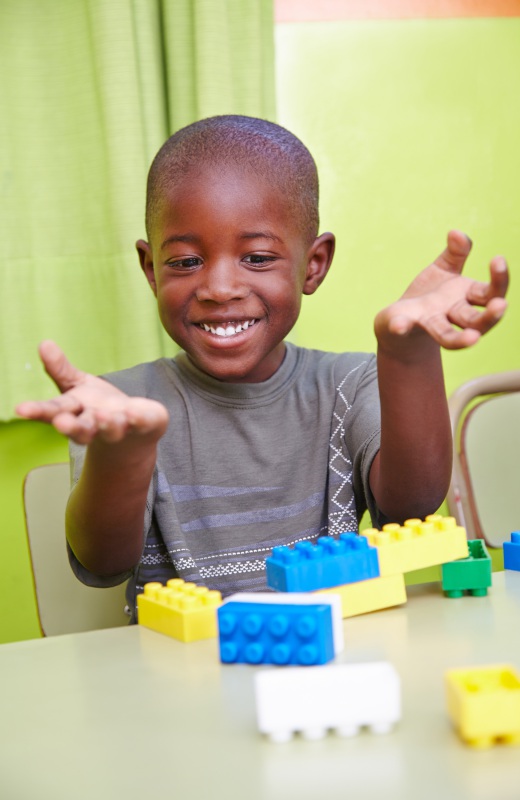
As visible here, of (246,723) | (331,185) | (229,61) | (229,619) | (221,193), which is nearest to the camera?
(246,723)

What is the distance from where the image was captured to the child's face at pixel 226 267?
3.58 ft

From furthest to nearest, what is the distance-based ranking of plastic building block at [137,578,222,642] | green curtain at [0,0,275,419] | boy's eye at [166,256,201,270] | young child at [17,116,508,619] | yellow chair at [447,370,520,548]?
1. green curtain at [0,0,275,419]
2. yellow chair at [447,370,520,548]
3. boy's eye at [166,256,201,270]
4. young child at [17,116,508,619]
5. plastic building block at [137,578,222,642]

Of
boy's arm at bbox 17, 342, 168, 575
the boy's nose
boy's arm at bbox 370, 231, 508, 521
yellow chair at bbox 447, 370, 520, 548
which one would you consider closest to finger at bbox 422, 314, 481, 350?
boy's arm at bbox 370, 231, 508, 521

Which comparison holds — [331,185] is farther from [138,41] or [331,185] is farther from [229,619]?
[229,619]

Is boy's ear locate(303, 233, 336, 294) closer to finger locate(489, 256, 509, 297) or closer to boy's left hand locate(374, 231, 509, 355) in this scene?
boy's left hand locate(374, 231, 509, 355)

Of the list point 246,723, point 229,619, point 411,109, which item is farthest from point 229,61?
point 246,723

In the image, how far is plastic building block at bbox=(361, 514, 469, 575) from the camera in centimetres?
80

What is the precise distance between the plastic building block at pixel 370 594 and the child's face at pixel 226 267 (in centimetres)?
42

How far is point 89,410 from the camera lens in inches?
27.7

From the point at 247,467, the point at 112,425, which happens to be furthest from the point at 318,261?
the point at 112,425

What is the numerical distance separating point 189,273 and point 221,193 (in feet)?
0.32

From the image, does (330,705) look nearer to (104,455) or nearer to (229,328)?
(104,455)

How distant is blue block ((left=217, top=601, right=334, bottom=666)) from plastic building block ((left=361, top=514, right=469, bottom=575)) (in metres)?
0.15

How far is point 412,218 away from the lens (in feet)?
6.26
